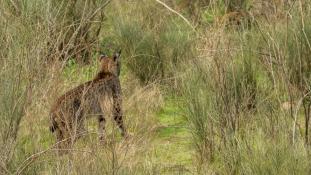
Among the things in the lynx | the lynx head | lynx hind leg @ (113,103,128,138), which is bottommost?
lynx hind leg @ (113,103,128,138)

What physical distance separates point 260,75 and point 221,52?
1.66 meters

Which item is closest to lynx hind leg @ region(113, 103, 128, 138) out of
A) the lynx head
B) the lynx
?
the lynx

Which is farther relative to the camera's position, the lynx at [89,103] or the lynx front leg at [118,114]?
the lynx front leg at [118,114]

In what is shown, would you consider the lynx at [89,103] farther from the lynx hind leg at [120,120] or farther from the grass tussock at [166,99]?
the grass tussock at [166,99]

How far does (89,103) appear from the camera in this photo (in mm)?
6969

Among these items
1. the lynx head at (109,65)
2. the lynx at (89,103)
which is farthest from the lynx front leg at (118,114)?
the lynx head at (109,65)

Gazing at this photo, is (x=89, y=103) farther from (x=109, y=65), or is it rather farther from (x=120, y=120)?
(x=109, y=65)

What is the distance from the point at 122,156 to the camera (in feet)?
→ 18.6

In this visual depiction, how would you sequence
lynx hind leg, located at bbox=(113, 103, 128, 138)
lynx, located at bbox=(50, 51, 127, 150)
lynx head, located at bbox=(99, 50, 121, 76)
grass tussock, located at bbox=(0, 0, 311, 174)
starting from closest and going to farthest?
grass tussock, located at bbox=(0, 0, 311, 174) → lynx, located at bbox=(50, 51, 127, 150) → lynx hind leg, located at bbox=(113, 103, 128, 138) → lynx head, located at bbox=(99, 50, 121, 76)

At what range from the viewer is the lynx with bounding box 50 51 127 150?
6.40 metres

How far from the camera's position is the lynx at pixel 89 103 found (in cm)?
640

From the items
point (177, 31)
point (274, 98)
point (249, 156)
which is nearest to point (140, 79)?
point (177, 31)

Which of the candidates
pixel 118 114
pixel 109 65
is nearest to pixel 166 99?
pixel 109 65

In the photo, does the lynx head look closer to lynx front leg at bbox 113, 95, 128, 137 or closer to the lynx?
the lynx
